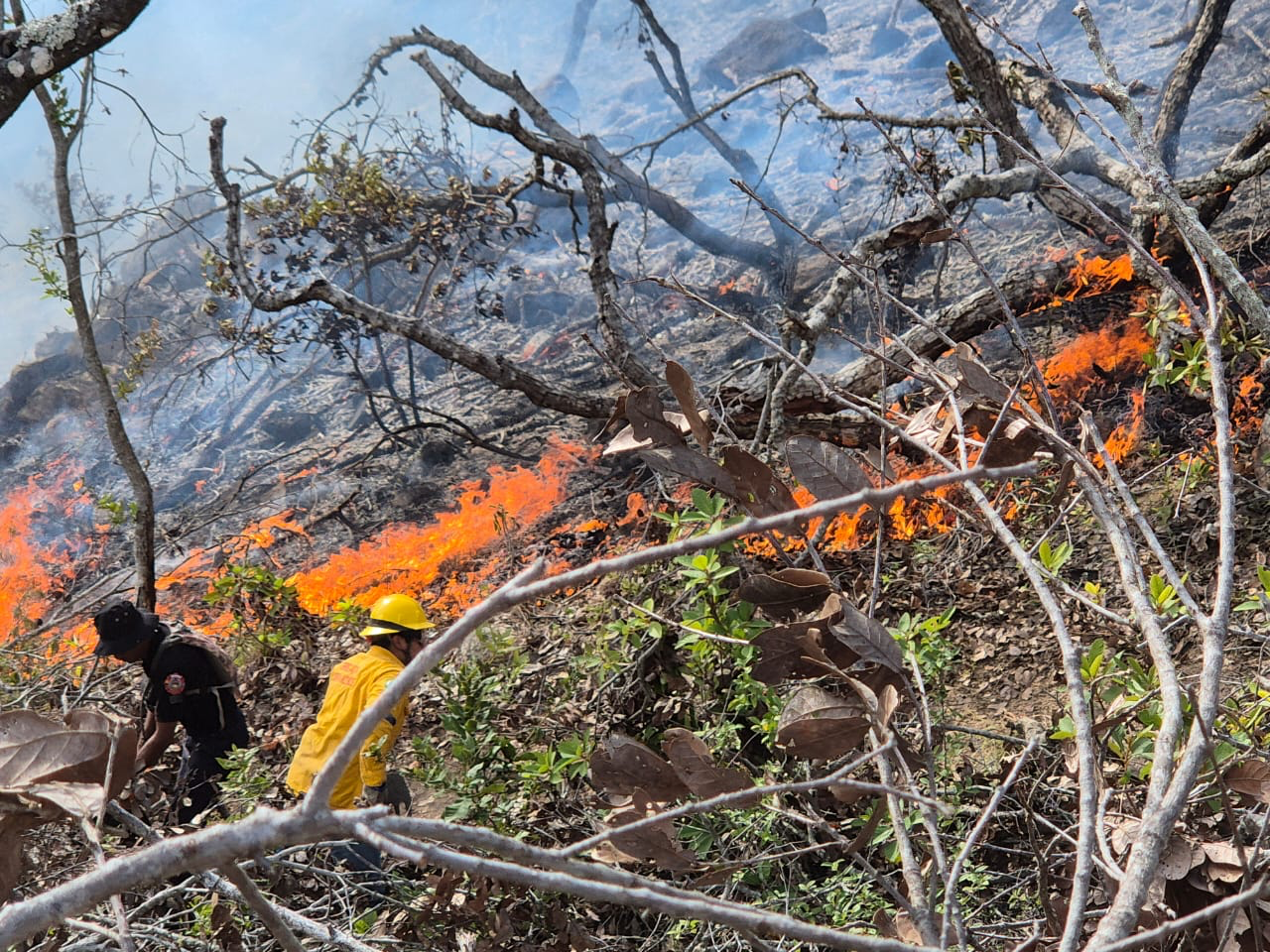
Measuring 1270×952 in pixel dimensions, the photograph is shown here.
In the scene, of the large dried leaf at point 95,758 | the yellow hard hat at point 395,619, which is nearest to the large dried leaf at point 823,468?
the large dried leaf at point 95,758

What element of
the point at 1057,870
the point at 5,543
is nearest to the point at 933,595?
the point at 1057,870

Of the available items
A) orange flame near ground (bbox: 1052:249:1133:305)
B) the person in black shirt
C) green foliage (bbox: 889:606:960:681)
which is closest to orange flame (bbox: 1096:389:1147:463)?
orange flame near ground (bbox: 1052:249:1133:305)

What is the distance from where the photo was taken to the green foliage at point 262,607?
4586 millimetres

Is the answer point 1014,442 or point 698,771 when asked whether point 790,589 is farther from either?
point 1014,442

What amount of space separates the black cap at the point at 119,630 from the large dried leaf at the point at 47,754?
3.00 m

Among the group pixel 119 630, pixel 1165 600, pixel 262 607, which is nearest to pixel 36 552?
pixel 262 607

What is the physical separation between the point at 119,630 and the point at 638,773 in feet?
10.2

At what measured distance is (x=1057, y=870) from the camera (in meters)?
2.04

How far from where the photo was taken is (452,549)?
610cm

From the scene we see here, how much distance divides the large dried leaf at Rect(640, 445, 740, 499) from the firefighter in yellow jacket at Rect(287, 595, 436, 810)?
210cm

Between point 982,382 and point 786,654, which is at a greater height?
point 982,382

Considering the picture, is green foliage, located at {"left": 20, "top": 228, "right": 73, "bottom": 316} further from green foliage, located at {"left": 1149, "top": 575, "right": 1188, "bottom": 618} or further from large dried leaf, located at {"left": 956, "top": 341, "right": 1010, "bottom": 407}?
green foliage, located at {"left": 1149, "top": 575, "right": 1188, "bottom": 618}

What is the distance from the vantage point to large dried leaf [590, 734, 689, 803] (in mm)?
1207

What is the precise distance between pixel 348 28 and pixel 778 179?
14673 mm
